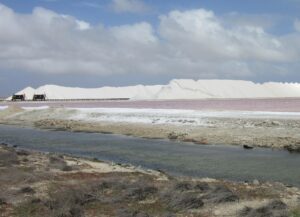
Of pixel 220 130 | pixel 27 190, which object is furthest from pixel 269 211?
pixel 220 130

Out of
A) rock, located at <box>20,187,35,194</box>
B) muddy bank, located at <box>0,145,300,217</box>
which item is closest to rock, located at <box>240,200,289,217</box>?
muddy bank, located at <box>0,145,300,217</box>

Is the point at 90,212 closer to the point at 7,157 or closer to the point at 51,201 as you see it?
the point at 51,201

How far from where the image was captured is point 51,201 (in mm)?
14328

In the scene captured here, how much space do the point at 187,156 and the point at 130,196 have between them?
1289cm

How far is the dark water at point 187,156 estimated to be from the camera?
22.4m

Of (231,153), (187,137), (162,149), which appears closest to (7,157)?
(162,149)

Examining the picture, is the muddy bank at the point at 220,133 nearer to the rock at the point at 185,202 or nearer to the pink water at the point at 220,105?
the rock at the point at 185,202

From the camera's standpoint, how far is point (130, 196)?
605 inches

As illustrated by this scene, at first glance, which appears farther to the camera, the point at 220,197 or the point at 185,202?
the point at 220,197

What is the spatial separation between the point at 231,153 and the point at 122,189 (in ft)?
44.8

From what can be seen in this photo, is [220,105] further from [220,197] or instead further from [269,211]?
[269,211]

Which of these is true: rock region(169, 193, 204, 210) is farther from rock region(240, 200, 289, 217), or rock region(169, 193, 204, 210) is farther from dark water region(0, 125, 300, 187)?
dark water region(0, 125, 300, 187)

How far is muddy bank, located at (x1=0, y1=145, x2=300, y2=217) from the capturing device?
13758mm

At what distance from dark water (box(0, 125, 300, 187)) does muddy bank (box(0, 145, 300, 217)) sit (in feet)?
11.9
